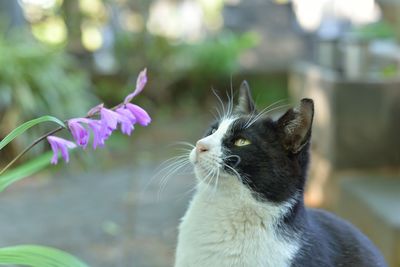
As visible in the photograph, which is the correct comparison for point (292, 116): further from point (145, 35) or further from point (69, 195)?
point (145, 35)

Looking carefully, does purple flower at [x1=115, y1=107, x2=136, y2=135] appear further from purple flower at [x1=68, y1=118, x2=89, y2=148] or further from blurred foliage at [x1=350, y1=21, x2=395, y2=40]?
blurred foliage at [x1=350, y1=21, x2=395, y2=40]

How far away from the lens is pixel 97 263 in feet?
9.98

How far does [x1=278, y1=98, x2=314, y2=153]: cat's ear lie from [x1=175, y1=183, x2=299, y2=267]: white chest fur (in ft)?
0.58

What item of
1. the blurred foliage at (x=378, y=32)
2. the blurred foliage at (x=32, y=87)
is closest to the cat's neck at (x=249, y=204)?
the blurred foliage at (x=32, y=87)

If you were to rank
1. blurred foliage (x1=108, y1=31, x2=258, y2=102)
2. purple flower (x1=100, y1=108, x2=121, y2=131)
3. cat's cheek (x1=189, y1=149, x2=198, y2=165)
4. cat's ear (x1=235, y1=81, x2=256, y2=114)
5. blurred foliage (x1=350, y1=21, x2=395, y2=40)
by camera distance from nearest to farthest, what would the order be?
purple flower (x1=100, y1=108, x2=121, y2=131) < cat's cheek (x1=189, y1=149, x2=198, y2=165) < cat's ear (x1=235, y1=81, x2=256, y2=114) < blurred foliage (x1=350, y1=21, x2=395, y2=40) < blurred foliage (x1=108, y1=31, x2=258, y2=102)

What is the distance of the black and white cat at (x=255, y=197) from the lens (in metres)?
1.51

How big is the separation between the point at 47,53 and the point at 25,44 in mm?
340

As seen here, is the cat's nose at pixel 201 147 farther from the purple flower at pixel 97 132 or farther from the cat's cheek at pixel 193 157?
the purple flower at pixel 97 132

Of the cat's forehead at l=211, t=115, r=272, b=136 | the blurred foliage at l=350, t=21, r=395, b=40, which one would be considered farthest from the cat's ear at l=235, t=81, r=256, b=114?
the blurred foliage at l=350, t=21, r=395, b=40

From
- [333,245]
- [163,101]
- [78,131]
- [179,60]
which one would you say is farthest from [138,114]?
[179,60]

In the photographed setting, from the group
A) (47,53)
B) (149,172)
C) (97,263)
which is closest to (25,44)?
(47,53)

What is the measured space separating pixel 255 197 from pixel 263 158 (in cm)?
11

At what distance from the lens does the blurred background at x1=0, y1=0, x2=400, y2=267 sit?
3422mm

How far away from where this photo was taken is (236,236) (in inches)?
60.2
